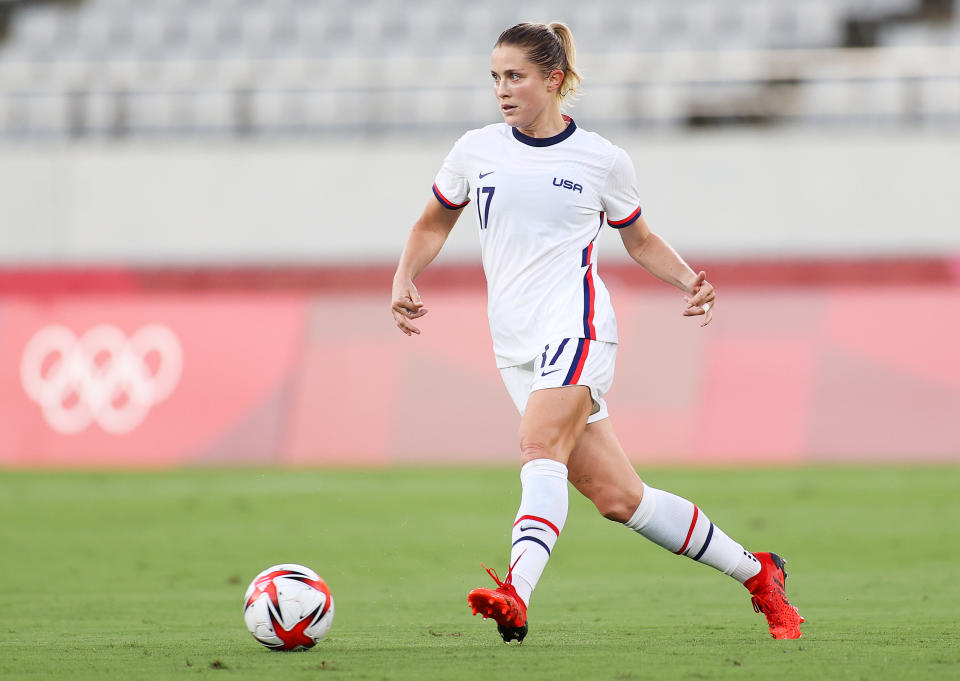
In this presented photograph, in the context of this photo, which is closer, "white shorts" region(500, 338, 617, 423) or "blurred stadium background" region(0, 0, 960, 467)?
"white shorts" region(500, 338, 617, 423)

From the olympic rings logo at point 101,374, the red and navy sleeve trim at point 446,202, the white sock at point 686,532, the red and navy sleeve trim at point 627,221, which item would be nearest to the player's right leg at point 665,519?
the white sock at point 686,532

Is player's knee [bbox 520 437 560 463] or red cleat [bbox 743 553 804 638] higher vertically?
player's knee [bbox 520 437 560 463]

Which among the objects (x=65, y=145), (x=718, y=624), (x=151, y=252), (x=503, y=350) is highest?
(x=503, y=350)

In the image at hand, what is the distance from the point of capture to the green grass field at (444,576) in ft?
16.3

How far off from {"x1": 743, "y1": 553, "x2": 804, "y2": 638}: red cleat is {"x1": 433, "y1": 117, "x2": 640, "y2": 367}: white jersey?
108 cm

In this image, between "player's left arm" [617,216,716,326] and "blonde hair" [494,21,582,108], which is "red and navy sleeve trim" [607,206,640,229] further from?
"blonde hair" [494,21,582,108]

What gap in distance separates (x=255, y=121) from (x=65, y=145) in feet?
7.84

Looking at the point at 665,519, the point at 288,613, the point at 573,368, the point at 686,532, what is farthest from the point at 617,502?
the point at 288,613

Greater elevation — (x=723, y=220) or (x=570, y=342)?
(x=570, y=342)

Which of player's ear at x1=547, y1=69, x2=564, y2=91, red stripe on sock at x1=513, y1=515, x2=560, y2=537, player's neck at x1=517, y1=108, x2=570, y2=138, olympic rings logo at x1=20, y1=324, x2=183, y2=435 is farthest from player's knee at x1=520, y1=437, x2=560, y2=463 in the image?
olympic rings logo at x1=20, y1=324, x2=183, y2=435

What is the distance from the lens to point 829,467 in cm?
1335

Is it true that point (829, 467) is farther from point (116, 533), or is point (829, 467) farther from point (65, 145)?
point (65, 145)

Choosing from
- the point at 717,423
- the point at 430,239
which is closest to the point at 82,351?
the point at 717,423

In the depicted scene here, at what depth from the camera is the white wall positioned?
57.9 feet
